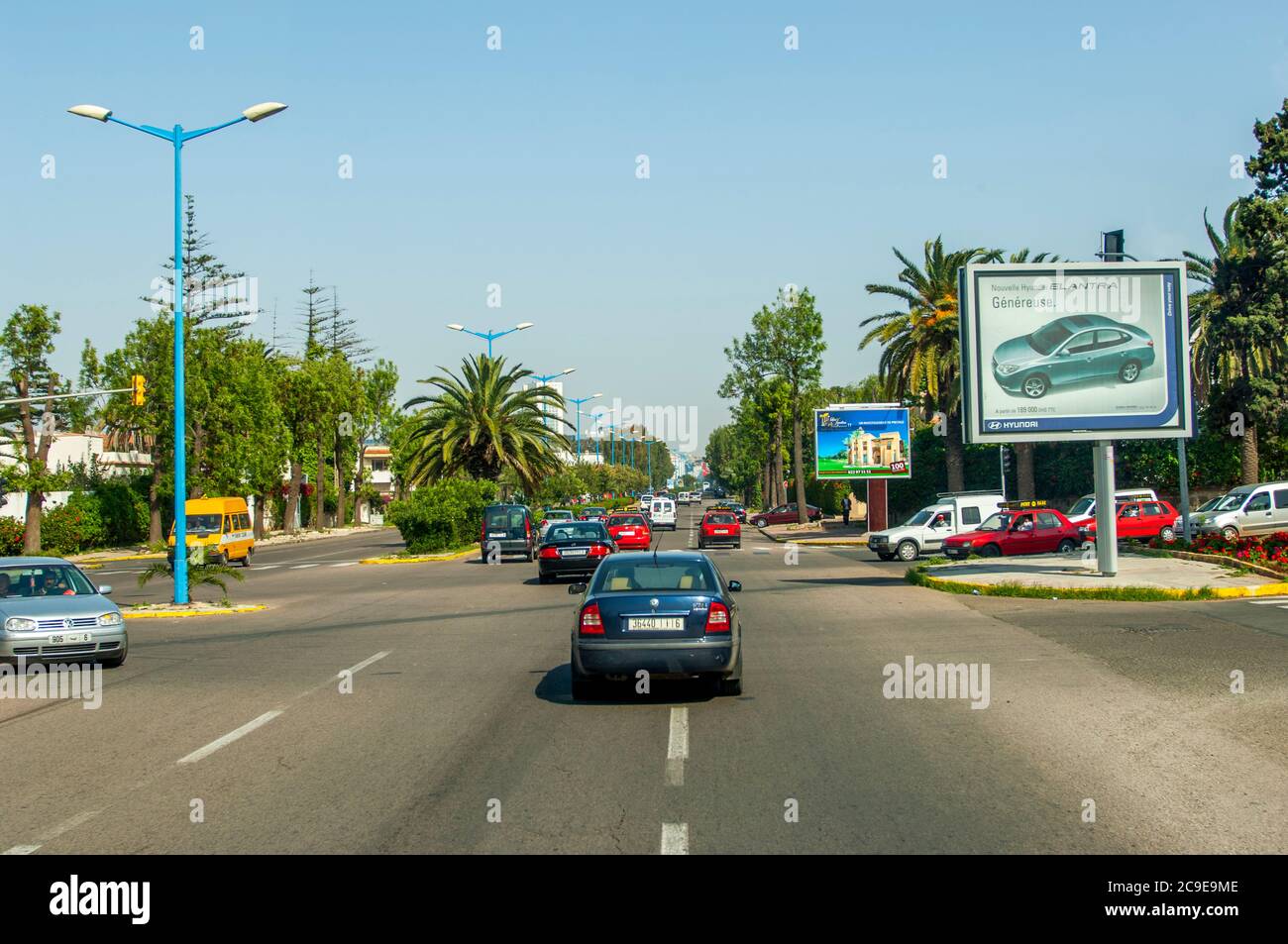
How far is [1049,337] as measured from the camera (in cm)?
2417

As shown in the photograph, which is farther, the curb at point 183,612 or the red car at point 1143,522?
the red car at point 1143,522

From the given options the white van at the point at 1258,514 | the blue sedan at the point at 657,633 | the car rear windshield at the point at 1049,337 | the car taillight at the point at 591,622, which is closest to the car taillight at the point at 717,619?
the blue sedan at the point at 657,633

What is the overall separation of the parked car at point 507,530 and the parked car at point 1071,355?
20313 millimetres

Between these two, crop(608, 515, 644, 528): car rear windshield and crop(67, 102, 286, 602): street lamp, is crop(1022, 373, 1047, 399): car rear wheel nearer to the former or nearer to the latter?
crop(67, 102, 286, 602): street lamp

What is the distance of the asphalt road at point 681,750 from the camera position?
6938mm

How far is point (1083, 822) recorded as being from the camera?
7.05 m

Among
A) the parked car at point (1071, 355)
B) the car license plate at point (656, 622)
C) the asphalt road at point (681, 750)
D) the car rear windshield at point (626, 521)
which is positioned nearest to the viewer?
the asphalt road at point (681, 750)

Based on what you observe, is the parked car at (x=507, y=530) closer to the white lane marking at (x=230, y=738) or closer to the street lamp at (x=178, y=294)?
the street lamp at (x=178, y=294)

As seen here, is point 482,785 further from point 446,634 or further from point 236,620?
point 236,620

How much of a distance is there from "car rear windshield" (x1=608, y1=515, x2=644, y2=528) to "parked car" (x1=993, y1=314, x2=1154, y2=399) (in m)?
25.3

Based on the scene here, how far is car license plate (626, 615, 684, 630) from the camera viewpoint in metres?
11.2
